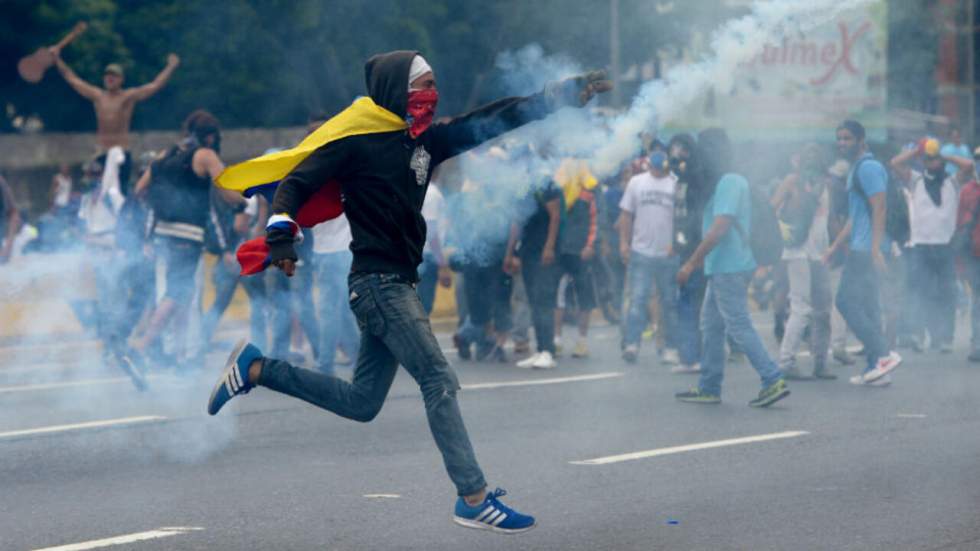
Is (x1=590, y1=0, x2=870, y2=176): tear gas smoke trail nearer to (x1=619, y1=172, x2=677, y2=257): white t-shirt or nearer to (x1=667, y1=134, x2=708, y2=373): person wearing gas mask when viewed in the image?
(x1=667, y1=134, x2=708, y2=373): person wearing gas mask

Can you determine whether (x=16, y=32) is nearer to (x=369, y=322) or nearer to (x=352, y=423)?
(x=352, y=423)

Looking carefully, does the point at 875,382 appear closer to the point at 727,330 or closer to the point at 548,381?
the point at 727,330

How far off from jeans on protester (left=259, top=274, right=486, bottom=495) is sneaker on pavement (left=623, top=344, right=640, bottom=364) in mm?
7034

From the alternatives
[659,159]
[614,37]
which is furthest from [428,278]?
[614,37]

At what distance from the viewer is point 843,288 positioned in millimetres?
11562

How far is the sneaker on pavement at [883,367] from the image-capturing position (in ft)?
37.0

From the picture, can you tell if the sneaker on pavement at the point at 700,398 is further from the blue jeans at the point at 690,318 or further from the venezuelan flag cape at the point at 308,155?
the venezuelan flag cape at the point at 308,155

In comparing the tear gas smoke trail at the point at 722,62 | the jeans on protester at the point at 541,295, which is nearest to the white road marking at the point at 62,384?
the jeans on protester at the point at 541,295

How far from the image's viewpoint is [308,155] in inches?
241

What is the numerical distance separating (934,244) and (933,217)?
0.24m

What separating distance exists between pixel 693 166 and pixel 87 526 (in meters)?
5.56

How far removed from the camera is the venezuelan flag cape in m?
6.16

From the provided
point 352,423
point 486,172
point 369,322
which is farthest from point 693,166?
point 369,322

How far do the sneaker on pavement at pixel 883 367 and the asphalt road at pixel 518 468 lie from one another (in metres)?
0.26
